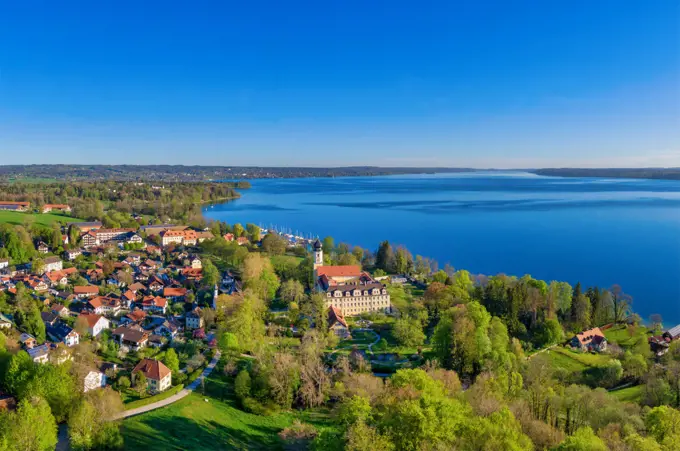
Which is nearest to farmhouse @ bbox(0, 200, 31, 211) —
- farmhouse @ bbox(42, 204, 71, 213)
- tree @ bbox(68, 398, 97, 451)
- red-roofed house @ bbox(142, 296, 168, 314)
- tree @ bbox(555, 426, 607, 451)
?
farmhouse @ bbox(42, 204, 71, 213)

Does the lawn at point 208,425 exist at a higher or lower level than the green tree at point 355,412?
lower

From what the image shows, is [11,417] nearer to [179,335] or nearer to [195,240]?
[179,335]

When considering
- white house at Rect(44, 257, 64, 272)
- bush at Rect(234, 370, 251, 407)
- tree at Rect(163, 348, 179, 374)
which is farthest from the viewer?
white house at Rect(44, 257, 64, 272)

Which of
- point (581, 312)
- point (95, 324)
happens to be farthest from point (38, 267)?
point (581, 312)

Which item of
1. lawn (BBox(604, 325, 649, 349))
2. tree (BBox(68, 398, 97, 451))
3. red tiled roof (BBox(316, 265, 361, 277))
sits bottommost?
lawn (BBox(604, 325, 649, 349))

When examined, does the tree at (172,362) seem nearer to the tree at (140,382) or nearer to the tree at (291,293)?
the tree at (140,382)

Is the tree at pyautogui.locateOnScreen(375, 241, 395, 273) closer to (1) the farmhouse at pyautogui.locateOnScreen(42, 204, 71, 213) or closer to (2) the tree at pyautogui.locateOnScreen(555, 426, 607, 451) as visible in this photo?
(2) the tree at pyautogui.locateOnScreen(555, 426, 607, 451)

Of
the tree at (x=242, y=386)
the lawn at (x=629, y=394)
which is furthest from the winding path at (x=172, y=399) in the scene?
the lawn at (x=629, y=394)
